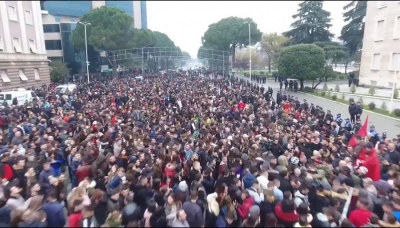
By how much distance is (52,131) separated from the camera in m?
10.6

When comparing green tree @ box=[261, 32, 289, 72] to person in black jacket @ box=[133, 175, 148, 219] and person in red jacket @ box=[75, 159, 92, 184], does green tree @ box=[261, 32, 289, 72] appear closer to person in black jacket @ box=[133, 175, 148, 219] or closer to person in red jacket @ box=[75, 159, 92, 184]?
person in red jacket @ box=[75, 159, 92, 184]

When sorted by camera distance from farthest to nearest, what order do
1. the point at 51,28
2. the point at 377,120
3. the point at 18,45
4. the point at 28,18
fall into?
1. the point at 51,28
2. the point at 28,18
3. the point at 18,45
4. the point at 377,120

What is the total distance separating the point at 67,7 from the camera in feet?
220

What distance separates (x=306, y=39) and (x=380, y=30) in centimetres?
1480

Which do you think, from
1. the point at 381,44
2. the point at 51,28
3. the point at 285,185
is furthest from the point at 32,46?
the point at 381,44

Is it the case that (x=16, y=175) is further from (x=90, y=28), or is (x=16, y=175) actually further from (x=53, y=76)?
(x=90, y=28)

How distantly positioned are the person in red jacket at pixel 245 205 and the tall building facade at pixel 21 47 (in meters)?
29.3

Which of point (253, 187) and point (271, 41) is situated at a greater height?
point (271, 41)

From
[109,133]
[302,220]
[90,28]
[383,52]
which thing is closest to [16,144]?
[109,133]

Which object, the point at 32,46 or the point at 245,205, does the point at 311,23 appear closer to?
the point at 32,46

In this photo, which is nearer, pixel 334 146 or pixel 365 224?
pixel 365 224

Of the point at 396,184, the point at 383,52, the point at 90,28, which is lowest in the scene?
the point at 396,184

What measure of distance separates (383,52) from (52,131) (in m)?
35.9

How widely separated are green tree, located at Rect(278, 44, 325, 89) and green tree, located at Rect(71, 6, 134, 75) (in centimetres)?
2720
